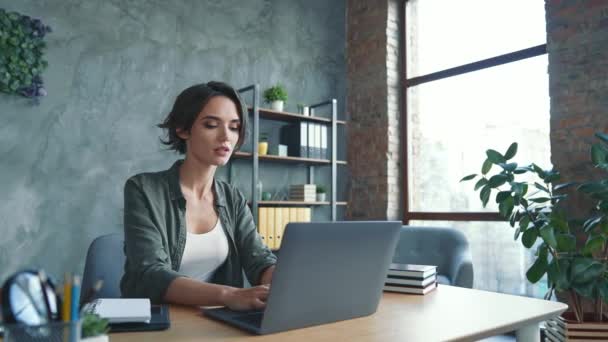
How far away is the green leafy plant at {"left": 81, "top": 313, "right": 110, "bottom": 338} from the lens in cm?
60

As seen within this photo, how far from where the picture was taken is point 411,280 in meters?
1.31

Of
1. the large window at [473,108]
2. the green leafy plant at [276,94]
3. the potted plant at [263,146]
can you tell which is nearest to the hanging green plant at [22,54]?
the potted plant at [263,146]

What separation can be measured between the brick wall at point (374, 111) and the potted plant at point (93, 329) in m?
3.93

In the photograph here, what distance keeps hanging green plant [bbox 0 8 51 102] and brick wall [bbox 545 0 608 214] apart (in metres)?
3.48

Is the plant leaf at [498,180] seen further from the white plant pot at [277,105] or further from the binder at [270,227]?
the white plant pot at [277,105]

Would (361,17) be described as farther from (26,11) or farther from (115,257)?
(115,257)

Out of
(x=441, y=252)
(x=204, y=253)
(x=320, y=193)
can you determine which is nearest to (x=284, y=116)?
(x=320, y=193)

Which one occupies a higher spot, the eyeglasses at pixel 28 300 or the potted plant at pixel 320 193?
the potted plant at pixel 320 193

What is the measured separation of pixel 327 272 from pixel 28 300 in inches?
19.6

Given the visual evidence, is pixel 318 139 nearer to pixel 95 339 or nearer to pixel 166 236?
pixel 166 236

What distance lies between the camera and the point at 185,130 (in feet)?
4.95

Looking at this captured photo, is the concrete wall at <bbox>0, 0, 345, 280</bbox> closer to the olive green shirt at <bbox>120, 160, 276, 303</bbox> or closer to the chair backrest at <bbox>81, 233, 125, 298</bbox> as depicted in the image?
the chair backrest at <bbox>81, 233, 125, 298</bbox>

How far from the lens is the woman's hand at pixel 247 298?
3.17ft

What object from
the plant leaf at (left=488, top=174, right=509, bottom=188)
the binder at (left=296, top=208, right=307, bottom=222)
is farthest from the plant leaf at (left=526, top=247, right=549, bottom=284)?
the binder at (left=296, top=208, right=307, bottom=222)
